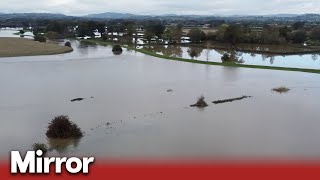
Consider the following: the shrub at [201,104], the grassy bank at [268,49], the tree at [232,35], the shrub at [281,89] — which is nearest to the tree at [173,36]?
the grassy bank at [268,49]

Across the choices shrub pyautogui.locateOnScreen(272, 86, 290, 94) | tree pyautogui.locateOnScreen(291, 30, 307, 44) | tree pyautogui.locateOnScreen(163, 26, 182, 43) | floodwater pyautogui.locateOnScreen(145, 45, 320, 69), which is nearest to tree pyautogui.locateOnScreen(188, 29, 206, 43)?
tree pyautogui.locateOnScreen(163, 26, 182, 43)

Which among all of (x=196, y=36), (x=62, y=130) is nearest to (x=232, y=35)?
(x=196, y=36)

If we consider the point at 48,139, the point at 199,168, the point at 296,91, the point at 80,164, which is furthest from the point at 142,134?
the point at 296,91

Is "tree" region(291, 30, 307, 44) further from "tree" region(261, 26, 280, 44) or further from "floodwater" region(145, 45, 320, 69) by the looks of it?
"floodwater" region(145, 45, 320, 69)

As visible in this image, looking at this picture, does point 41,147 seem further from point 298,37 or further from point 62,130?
point 298,37

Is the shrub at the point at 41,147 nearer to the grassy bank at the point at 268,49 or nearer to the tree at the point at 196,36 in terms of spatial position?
the grassy bank at the point at 268,49

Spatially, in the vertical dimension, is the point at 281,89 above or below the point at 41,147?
above

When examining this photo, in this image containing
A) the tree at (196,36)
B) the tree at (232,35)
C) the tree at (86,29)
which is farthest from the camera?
the tree at (86,29)
